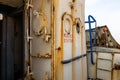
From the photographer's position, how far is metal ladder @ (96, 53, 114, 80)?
6270 millimetres

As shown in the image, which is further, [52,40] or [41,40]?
[41,40]

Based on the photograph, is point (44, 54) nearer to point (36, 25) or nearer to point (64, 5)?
point (36, 25)

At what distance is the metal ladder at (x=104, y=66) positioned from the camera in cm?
627

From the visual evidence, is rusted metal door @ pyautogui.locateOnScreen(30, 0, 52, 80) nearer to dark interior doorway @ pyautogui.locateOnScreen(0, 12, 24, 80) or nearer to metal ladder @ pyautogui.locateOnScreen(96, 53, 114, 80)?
dark interior doorway @ pyautogui.locateOnScreen(0, 12, 24, 80)

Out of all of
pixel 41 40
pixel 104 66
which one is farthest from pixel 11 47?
pixel 104 66

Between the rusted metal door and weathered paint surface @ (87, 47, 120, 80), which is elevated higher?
the rusted metal door

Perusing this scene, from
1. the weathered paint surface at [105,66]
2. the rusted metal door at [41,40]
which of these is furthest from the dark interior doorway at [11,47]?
the weathered paint surface at [105,66]

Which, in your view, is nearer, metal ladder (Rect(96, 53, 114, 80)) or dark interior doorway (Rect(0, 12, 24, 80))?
dark interior doorway (Rect(0, 12, 24, 80))

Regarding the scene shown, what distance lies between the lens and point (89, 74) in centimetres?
671

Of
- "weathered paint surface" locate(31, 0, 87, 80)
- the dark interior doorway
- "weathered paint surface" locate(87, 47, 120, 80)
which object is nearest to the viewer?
"weathered paint surface" locate(31, 0, 87, 80)

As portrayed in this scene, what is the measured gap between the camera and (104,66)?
6.39 metres

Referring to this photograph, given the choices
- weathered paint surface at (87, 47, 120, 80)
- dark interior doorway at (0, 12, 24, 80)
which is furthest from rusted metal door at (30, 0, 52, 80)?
weathered paint surface at (87, 47, 120, 80)

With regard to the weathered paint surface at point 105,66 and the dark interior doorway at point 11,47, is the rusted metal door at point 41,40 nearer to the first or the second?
the dark interior doorway at point 11,47

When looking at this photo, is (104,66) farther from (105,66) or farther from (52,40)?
(52,40)
